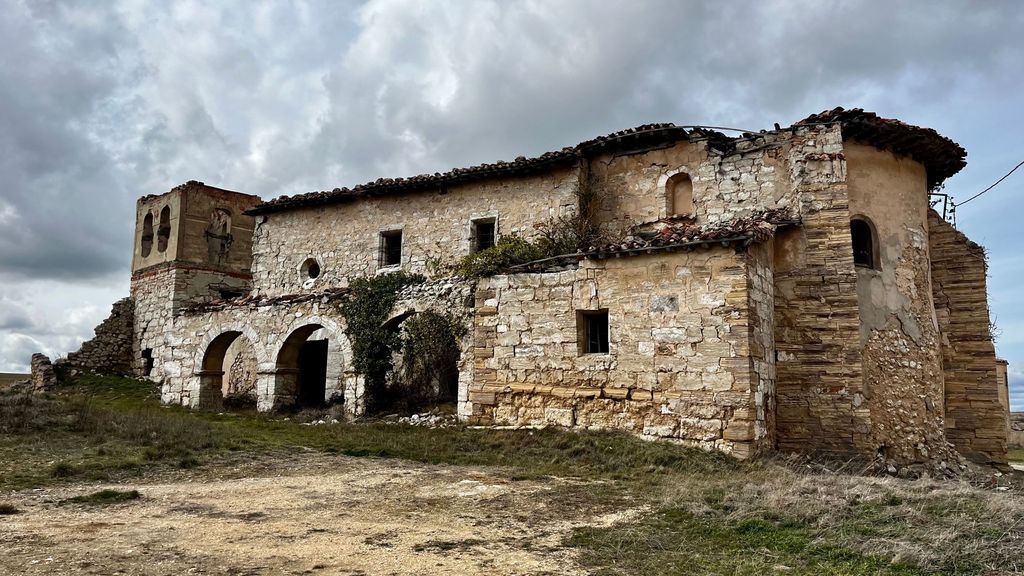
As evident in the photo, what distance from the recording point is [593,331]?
1212 centimetres

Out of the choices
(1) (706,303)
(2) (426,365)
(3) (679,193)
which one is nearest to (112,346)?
(2) (426,365)

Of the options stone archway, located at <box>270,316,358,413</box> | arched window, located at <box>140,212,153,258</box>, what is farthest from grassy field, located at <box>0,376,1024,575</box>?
arched window, located at <box>140,212,153,258</box>

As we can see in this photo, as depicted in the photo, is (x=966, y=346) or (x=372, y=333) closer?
(x=966, y=346)

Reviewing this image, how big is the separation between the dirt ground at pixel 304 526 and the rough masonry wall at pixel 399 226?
8637mm

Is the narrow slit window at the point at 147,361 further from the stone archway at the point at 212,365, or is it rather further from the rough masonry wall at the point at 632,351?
the rough masonry wall at the point at 632,351

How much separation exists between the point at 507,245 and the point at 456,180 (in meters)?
2.60

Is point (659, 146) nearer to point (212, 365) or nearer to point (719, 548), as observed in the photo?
point (719, 548)

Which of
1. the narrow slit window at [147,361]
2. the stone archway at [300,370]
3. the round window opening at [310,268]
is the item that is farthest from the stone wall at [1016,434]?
the narrow slit window at [147,361]

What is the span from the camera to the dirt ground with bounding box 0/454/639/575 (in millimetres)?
4977

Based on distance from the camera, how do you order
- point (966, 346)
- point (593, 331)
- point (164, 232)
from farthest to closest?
1. point (164, 232)
2. point (966, 346)
3. point (593, 331)

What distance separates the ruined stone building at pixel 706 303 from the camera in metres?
11.0

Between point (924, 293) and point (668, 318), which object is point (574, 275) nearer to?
point (668, 318)

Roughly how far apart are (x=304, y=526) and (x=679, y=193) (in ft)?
35.9

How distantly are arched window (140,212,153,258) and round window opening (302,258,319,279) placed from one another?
9552mm
